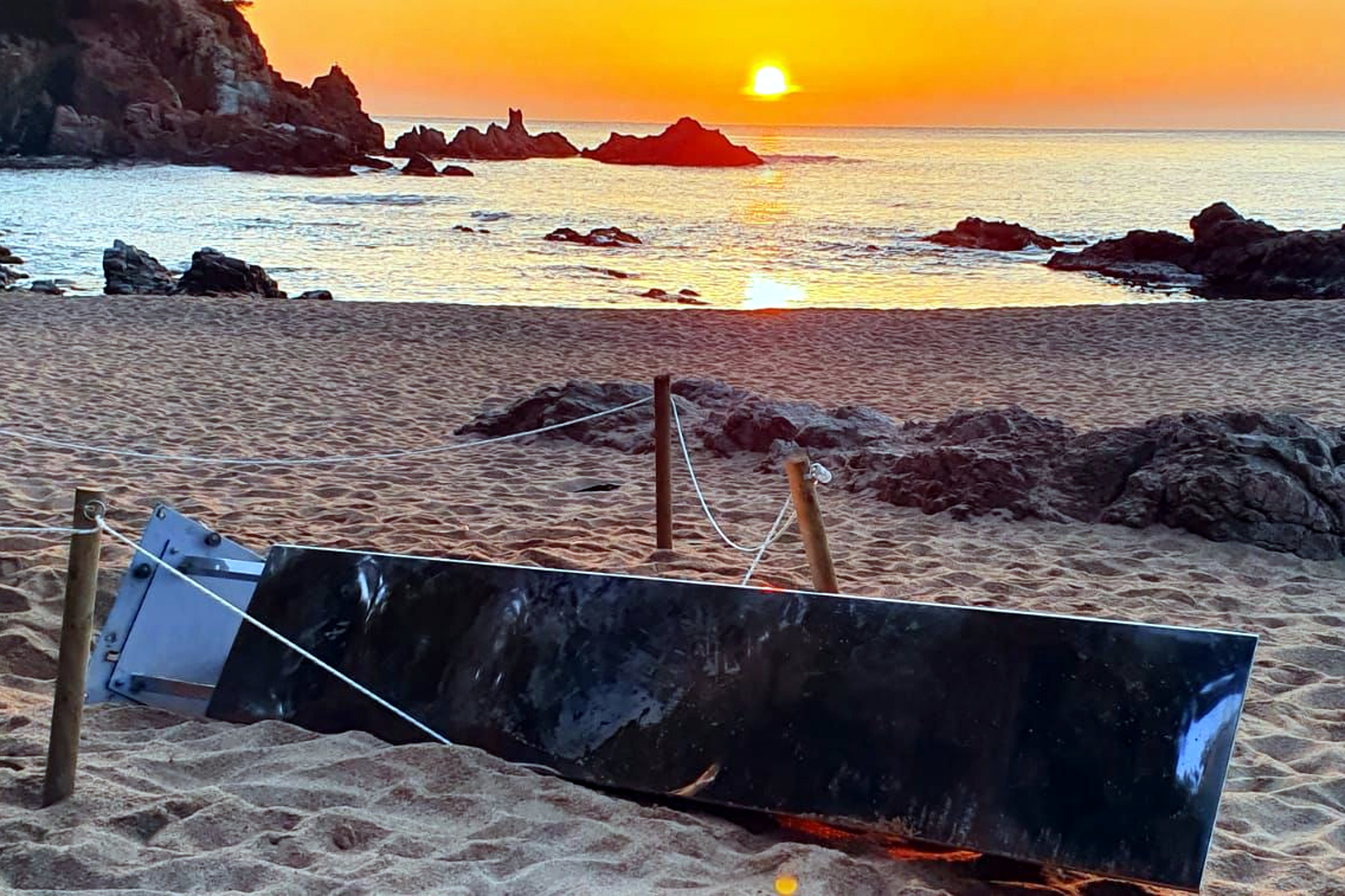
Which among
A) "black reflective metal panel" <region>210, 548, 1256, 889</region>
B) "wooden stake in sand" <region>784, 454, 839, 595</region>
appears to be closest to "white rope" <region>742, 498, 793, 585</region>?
"wooden stake in sand" <region>784, 454, 839, 595</region>

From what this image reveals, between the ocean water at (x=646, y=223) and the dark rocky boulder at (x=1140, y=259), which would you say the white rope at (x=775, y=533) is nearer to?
the ocean water at (x=646, y=223)

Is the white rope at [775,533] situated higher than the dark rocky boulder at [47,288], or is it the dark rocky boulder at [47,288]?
the white rope at [775,533]

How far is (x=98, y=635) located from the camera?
174 inches

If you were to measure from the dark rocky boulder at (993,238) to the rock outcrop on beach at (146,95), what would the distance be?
41.6 meters

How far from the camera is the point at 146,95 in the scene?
71.7 metres

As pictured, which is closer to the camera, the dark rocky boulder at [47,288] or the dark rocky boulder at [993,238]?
the dark rocky boulder at [47,288]

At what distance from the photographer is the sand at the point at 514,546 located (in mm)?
3070

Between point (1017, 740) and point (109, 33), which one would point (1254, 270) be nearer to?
point (1017, 740)

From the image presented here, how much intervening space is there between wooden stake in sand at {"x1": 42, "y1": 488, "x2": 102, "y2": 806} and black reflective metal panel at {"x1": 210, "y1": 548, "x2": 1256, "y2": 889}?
758mm

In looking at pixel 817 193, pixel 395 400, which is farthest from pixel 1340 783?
pixel 817 193

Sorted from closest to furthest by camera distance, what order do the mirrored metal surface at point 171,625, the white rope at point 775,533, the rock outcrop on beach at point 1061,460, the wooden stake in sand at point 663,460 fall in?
1. the mirrored metal surface at point 171,625
2. the white rope at point 775,533
3. the wooden stake in sand at point 663,460
4. the rock outcrop on beach at point 1061,460

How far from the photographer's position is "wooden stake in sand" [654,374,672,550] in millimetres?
5840

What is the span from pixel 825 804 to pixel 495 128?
325 ft

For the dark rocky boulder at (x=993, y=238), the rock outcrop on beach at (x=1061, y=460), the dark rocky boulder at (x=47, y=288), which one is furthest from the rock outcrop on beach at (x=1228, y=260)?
the dark rocky boulder at (x=47, y=288)
